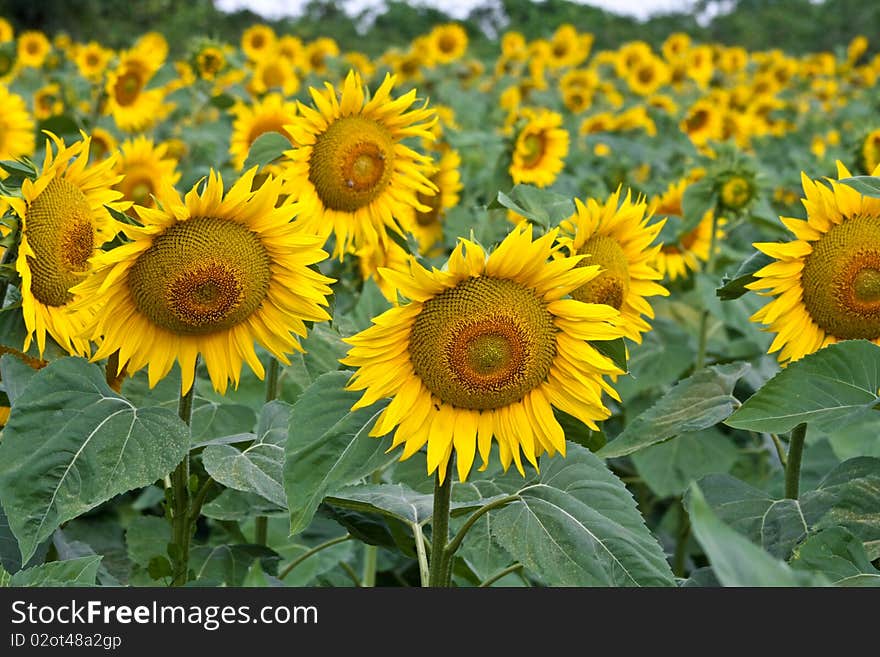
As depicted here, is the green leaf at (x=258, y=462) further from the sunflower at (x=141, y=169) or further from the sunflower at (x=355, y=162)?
the sunflower at (x=141, y=169)

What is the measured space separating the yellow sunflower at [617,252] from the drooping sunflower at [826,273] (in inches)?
7.5

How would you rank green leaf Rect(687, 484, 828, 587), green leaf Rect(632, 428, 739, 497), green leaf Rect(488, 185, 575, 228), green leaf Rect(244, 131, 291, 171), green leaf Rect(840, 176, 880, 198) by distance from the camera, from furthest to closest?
green leaf Rect(632, 428, 739, 497) → green leaf Rect(244, 131, 291, 171) → green leaf Rect(488, 185, 575, 228) → green leaf Rect(840, 176, 880, 198) → green leaf Rect(687, 484, 828, 587)

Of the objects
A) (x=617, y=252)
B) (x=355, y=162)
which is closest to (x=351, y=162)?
(x=355, y=162)

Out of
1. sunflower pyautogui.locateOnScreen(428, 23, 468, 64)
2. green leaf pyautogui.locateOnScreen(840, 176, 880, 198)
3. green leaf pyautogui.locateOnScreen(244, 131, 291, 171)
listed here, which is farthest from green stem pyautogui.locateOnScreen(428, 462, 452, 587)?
sunflower pyautogui.locateOnScreen(428, 23, 468, 64)

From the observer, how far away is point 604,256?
174 centimetres

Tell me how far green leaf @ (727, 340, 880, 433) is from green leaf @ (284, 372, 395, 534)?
18.3 inches

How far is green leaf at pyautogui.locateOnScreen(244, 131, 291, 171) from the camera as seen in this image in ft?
6.79

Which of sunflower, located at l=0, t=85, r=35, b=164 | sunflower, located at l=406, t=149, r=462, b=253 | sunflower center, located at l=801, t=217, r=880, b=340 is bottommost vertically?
sunflower center, located at l=801, t=217, r=880, b=340

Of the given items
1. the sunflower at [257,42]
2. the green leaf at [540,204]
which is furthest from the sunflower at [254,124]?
the sunflower at [257,42]

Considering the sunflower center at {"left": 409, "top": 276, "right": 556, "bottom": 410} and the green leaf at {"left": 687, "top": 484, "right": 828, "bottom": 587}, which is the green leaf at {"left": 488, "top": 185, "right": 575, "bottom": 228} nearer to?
the sunflower center at {"left": 409, "top": 276, "right": 556, "bottom": 410}

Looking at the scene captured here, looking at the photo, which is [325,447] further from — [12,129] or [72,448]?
[12,129]

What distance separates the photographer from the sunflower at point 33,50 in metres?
6.40
